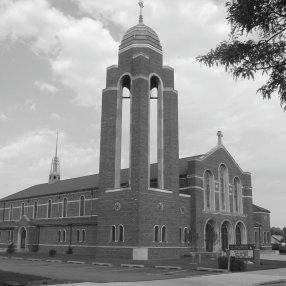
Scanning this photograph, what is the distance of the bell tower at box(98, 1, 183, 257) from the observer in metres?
42.8

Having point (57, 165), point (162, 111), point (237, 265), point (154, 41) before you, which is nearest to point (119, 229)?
point (162, 111)

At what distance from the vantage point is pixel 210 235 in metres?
49.4

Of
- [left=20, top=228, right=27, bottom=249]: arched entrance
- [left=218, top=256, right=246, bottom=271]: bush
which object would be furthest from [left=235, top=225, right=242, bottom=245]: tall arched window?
[left=20, top=228, right=27, bottom=249]: arched entrance

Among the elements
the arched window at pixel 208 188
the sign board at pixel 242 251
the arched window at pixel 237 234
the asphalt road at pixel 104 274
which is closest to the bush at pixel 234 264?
A: the sign board at pixel 242 251

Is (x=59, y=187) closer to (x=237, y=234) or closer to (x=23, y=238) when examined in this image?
(x=23, y=238)

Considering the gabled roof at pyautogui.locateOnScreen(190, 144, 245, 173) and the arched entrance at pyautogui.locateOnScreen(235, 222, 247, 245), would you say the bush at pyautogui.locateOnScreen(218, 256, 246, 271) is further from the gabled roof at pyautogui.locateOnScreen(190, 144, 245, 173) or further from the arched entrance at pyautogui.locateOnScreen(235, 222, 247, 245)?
the arched entrance at pyautogui.locateOnScreen(235, 222, 247, 245)

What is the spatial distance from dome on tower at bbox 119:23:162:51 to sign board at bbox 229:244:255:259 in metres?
28.1

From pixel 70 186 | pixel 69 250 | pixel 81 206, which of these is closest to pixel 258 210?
pixel 81 206

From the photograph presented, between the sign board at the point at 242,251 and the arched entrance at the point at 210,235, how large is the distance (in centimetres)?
2103

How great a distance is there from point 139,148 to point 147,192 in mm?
4671

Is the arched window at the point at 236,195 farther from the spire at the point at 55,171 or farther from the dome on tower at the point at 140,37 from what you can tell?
the spire at the point at 55,171

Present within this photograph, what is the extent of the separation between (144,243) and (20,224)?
28.8 m

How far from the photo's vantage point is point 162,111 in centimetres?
4728

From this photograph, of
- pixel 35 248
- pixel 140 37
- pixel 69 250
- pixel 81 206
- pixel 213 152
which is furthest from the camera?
pixel 35 248
